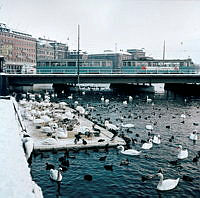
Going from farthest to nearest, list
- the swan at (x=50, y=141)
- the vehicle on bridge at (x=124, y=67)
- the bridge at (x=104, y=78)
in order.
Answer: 1. the vehicle on bridge at (x=124, y=67)
2. the bridge at (x=104, y=78)
3. the swan at (x=50, y=141)

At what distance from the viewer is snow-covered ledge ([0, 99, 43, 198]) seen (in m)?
10.2

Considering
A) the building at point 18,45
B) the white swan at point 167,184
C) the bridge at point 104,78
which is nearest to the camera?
the white swan at point 167,184

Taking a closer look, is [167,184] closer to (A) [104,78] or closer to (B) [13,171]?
(B) [13,171]

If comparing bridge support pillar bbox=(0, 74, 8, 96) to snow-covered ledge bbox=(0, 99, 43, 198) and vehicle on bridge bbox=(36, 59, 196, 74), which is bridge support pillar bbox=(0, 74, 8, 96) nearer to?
snow-covered ledge bbox=(0, 99, 43, 198)

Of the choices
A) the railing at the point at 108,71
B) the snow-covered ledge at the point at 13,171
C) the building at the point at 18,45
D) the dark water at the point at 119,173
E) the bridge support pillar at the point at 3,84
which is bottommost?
the dark water at the point at 119,173

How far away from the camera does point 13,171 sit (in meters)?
11.9

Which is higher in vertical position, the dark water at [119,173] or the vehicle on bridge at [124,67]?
the vehicle on bridge at [124,67]

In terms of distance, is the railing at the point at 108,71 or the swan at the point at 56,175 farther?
A: the railing at the point at 108,71

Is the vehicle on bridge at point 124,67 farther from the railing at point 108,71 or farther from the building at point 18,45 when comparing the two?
the building at point 18,45

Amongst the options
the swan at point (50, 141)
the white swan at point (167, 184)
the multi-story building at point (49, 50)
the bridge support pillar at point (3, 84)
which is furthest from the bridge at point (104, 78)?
the multi-story building at point (49, 50)

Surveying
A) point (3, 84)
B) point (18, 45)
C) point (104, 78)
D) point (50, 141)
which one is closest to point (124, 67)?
point (104, 78)

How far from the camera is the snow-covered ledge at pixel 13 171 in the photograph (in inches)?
400

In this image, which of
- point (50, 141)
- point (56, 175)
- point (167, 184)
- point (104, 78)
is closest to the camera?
point (167, 184)

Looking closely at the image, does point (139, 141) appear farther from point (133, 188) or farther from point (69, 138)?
point (133, 188)
